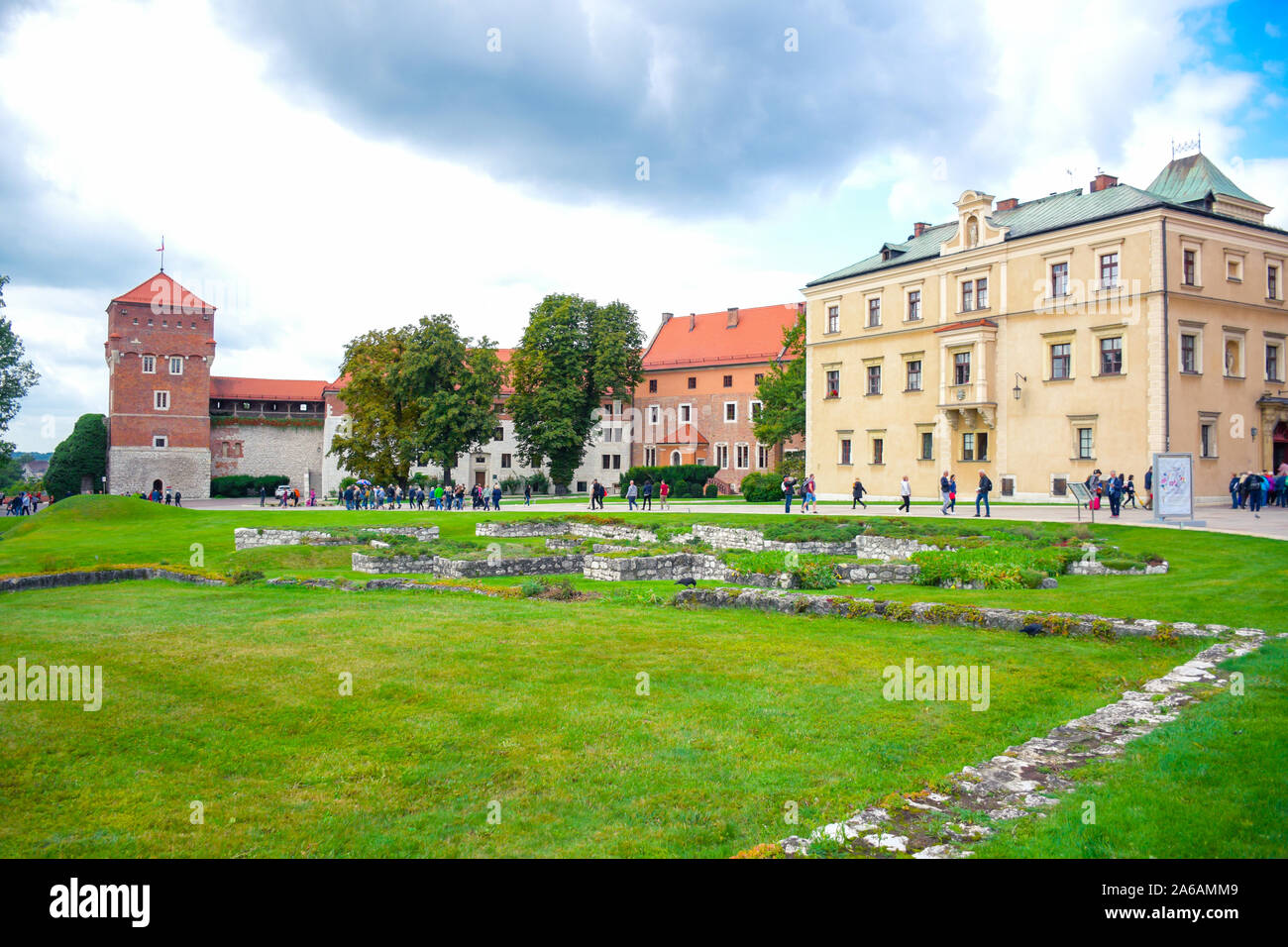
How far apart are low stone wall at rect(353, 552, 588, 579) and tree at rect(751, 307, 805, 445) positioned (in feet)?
129

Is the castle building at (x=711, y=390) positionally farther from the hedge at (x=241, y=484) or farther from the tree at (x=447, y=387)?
the hedge at (x=241, y=484)

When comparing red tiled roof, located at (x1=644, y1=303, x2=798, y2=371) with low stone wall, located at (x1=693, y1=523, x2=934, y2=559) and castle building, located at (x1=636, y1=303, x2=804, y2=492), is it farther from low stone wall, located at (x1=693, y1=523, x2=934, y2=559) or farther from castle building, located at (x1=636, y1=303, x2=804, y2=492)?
low stone wall, located at (x1=693, y1=523, x2=934, y2=559)

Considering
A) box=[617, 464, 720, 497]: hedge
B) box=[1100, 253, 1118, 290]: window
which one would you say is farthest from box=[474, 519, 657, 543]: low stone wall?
box=[617, 464, 720, 497]: hedge

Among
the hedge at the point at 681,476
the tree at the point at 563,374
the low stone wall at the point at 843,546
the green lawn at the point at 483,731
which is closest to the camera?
the green lawn at the point at 483,731

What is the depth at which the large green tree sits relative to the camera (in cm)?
5828

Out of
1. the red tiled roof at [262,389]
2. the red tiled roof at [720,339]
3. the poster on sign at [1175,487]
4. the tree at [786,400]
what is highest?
the red tiled roof at [720,339]

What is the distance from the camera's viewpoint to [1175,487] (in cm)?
2322

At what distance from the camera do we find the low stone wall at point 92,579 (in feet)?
57.2

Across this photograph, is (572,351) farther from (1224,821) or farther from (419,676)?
(1224,821)

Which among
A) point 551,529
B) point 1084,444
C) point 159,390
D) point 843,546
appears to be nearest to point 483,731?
point 843,546

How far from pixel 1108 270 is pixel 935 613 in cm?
3488

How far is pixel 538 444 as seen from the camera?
67250 millimetres

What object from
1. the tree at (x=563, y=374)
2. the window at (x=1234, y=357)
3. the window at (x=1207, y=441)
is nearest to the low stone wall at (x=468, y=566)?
the window at (x=1207, y=441)

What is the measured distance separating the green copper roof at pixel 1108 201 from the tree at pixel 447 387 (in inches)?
1164
